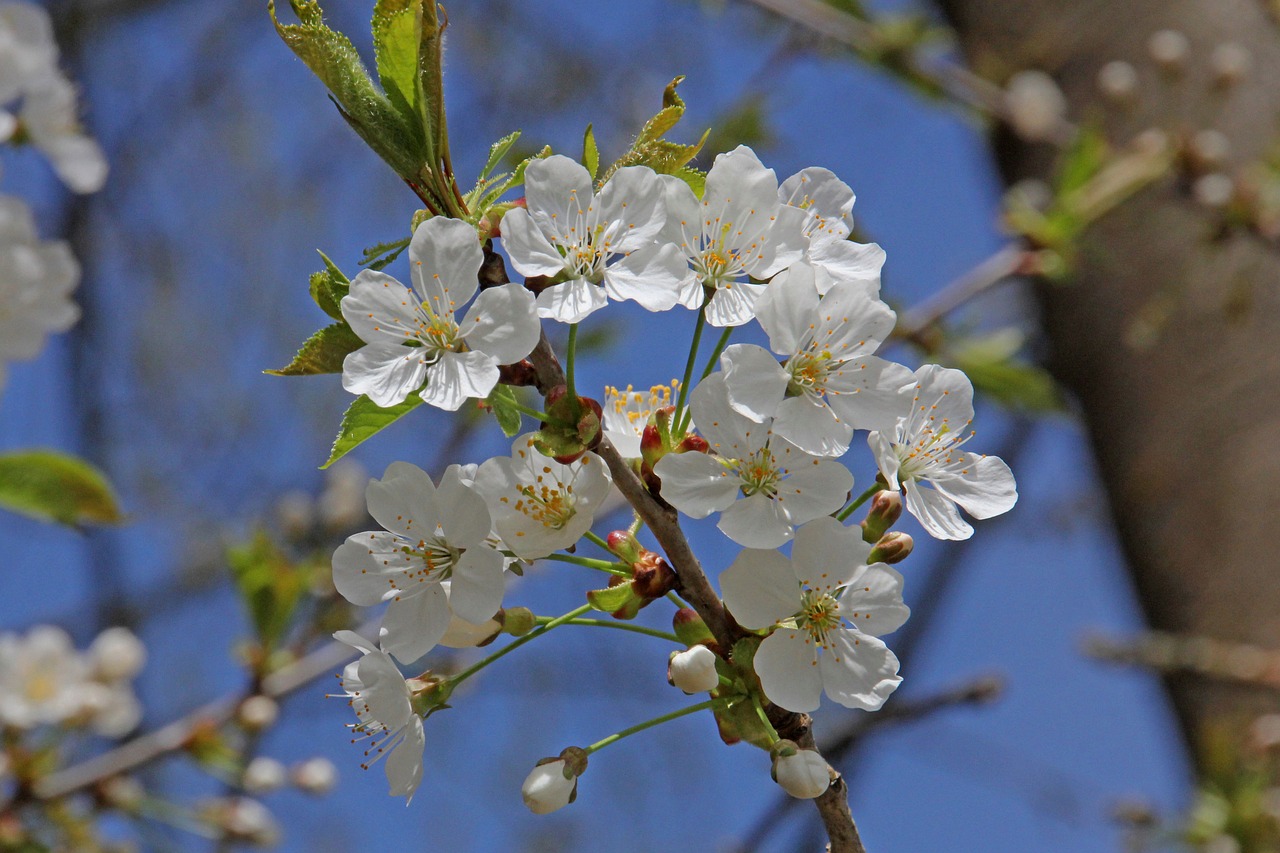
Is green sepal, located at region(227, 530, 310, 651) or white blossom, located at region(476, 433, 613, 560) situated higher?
white blossom, located at region(476, 433, 613, 560)

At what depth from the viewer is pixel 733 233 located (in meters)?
0.89

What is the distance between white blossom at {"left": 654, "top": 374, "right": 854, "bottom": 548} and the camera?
787mm

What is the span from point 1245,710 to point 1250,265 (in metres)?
0.96

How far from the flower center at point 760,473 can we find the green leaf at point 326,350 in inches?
12.4

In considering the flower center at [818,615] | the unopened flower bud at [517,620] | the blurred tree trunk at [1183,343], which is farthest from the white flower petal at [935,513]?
the blurred tree trunk at [1183,343]

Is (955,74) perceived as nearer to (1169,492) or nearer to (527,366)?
(1169,492)

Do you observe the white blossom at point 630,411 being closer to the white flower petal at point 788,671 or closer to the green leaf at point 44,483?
the white flower petal at point 788,671

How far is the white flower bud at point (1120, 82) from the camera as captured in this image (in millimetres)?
2590

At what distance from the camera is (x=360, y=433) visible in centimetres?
83

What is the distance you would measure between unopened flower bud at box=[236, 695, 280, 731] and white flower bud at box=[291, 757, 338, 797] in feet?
0.75

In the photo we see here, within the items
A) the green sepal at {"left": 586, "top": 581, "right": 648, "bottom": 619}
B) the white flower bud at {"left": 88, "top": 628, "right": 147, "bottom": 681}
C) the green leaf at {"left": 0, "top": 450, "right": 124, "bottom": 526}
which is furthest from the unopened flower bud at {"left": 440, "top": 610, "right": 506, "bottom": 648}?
the white flower bud at {"left": 88, "top": 628, "right": 147, "bottom": 681}

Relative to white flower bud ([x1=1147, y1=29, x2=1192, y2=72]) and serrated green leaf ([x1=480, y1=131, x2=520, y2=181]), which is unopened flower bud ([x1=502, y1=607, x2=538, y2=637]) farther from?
white flower bud ([x1=1147, y1=29, x2=1192, y2=72])

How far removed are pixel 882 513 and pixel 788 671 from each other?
0.17 meters

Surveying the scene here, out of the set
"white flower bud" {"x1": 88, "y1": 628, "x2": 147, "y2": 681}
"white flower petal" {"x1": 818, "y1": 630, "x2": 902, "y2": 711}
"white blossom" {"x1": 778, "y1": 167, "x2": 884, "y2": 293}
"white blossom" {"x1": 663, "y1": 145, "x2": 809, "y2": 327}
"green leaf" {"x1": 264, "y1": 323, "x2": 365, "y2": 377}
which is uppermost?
"green leaf" {"x1": 264, "y1": 323, "x2": 365, "y2": 377}
